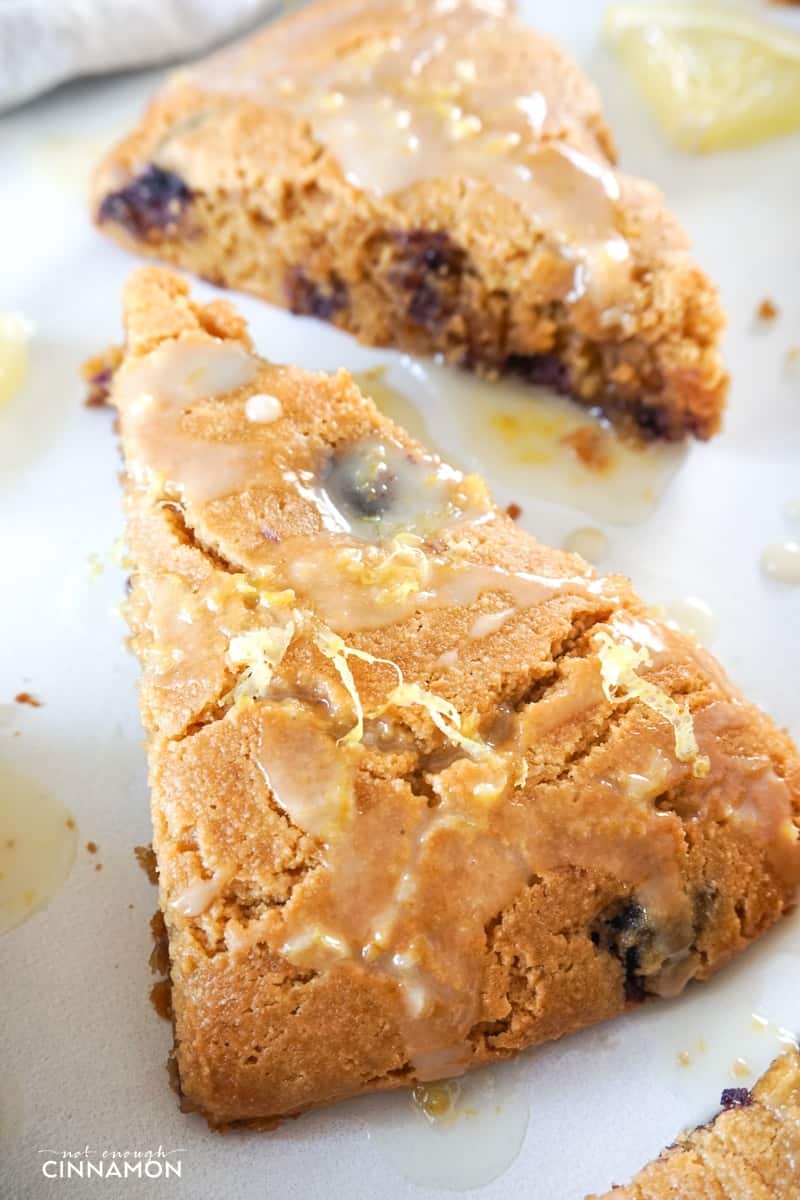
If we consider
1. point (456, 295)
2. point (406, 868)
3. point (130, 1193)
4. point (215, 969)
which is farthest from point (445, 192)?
point (130, 1193)

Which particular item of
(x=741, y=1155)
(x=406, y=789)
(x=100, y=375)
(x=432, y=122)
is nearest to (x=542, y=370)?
(x=432, y=122)

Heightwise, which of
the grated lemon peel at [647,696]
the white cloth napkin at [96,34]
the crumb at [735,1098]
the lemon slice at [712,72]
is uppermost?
the lemon slice at [712,72]

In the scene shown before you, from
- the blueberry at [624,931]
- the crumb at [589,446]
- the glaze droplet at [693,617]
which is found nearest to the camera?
the blueberry at [624,931]

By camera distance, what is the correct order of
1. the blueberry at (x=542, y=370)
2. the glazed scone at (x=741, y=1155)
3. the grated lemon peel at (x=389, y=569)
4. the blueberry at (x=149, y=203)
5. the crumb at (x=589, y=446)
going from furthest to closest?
the blueberry at (x=149, y=203)
the blueberry at (x=542, y=370)
the crumb at (x=589, y=446)
the grated lemon peel at (x=389, y=569)
the glazed scone at (x=741, y=1155)

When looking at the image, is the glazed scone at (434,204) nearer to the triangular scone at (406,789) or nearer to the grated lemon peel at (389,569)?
the triangular scone at (406,789)

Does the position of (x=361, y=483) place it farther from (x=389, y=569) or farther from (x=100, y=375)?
(x=100, y=375)

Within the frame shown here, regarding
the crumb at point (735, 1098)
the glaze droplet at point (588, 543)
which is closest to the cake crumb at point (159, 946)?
the crumb at point (735, 1098)

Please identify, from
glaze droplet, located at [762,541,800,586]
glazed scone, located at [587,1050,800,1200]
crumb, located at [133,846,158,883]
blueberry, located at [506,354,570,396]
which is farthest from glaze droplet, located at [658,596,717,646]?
crumb, located at [133,846,158,883]
